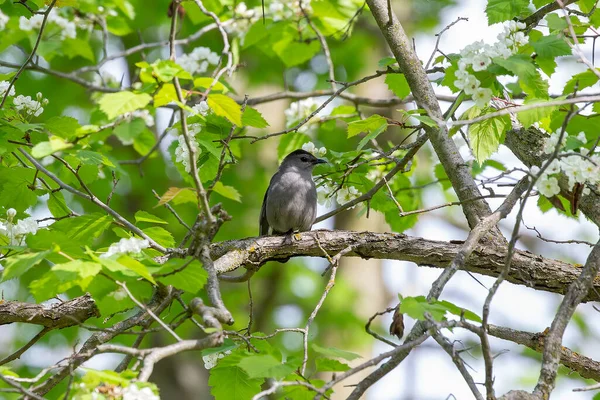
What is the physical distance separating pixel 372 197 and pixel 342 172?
33 cm

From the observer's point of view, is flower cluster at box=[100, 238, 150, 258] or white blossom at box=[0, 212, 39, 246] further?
white blossom at box=[0, 212, 39, 246]

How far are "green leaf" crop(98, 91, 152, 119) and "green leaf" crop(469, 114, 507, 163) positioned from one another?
201cm

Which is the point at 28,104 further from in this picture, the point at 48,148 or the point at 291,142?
the point at 291,142

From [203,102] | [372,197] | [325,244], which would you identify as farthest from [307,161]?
[203,102]

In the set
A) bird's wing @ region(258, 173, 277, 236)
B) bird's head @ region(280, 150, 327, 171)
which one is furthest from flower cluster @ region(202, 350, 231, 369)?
bird's head @ region(280, 150, 327, 171)

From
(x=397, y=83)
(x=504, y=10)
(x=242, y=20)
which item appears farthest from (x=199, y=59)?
(x=504, y=10)

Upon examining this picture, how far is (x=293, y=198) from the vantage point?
6656mm

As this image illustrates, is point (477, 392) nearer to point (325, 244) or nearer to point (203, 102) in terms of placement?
point (325, 244)

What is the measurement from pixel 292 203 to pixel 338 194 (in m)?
1.44

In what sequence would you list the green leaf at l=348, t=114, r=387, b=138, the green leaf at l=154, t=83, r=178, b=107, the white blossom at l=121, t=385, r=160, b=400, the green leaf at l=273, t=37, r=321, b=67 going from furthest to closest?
the green leaf at l=273, t=37, r=321, b=67
the green leaf at l=348, t=114, r=387, b=138
the green leaf at l=154, t=83, r=178, b=107
the white blossom at l=121, t=385, r=160, b=400

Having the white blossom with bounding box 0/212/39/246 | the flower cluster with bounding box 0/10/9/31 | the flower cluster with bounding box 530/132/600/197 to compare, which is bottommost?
the white blossom with bounding box 0/212/39/246

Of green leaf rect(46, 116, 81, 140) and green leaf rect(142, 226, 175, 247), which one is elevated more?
green leaf rect(46, 116, 81, 140)

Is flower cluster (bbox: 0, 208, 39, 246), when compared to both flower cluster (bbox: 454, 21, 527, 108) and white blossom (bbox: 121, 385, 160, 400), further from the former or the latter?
flower cluster (bbox: 454, 21, 527, 108)

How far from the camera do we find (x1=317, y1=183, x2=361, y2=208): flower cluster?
5234 millimetres
